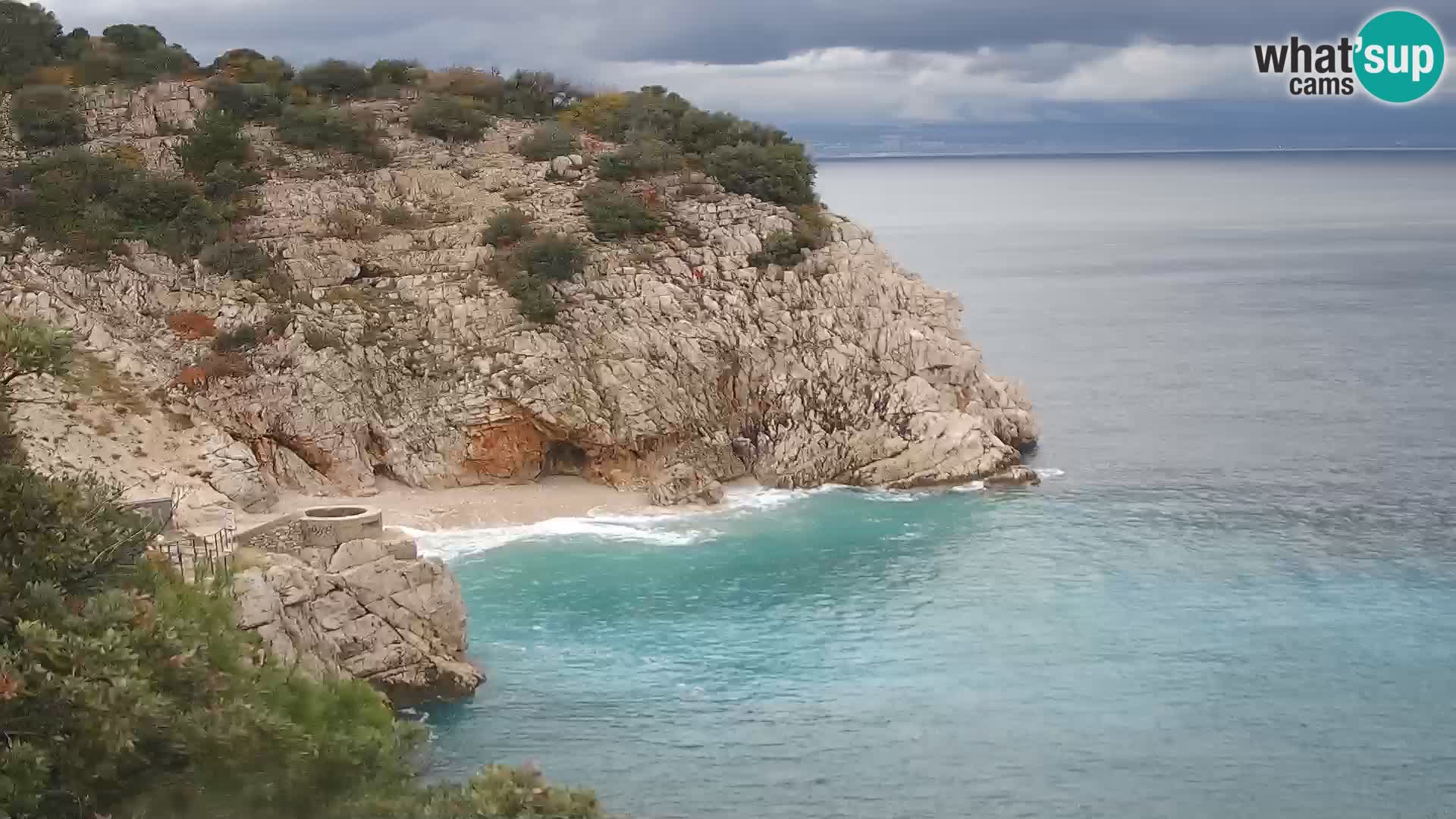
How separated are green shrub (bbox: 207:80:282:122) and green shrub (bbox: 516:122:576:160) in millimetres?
8817

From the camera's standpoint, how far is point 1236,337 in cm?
7594

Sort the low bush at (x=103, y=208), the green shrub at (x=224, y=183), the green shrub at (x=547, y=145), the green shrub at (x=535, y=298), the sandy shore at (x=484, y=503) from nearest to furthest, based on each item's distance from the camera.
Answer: the sandy shore at (x=484, y=503) < the low bush at (x=103, y=208) < the green shrub at (x=535, y=298) < the green shrub at (x=224, y=183) < the green shrub at (x=547, y=145)

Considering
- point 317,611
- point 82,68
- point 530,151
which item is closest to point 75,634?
point 317,611

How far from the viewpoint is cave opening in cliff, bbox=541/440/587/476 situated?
4488 cm

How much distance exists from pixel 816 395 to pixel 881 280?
5.46 meters

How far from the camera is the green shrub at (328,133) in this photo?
50562 millimetres

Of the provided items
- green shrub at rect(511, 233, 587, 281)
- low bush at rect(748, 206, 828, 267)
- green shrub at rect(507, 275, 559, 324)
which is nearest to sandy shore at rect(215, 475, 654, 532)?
green shrub at rect(507, 275, 559, 324)

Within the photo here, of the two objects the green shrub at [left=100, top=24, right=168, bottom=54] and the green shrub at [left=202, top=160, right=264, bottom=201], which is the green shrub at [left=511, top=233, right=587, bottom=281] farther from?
the green shrub at [left=100, top=24, right=168, bottom=54]

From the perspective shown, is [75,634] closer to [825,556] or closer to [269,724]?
[269,724]

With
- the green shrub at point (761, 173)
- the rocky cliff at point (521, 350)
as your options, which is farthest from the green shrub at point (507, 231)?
the green shrub at point (761, 173)

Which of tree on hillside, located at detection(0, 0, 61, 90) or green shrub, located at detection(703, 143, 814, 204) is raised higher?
tree on hillside, located at detection(0, 0, 61, 90)

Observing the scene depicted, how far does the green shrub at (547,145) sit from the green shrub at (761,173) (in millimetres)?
5062

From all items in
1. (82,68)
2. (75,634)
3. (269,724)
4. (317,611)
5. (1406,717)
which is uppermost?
(82,68)

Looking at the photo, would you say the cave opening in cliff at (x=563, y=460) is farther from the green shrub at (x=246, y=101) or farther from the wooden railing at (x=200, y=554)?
the green shrub at (x=246, y=101)
